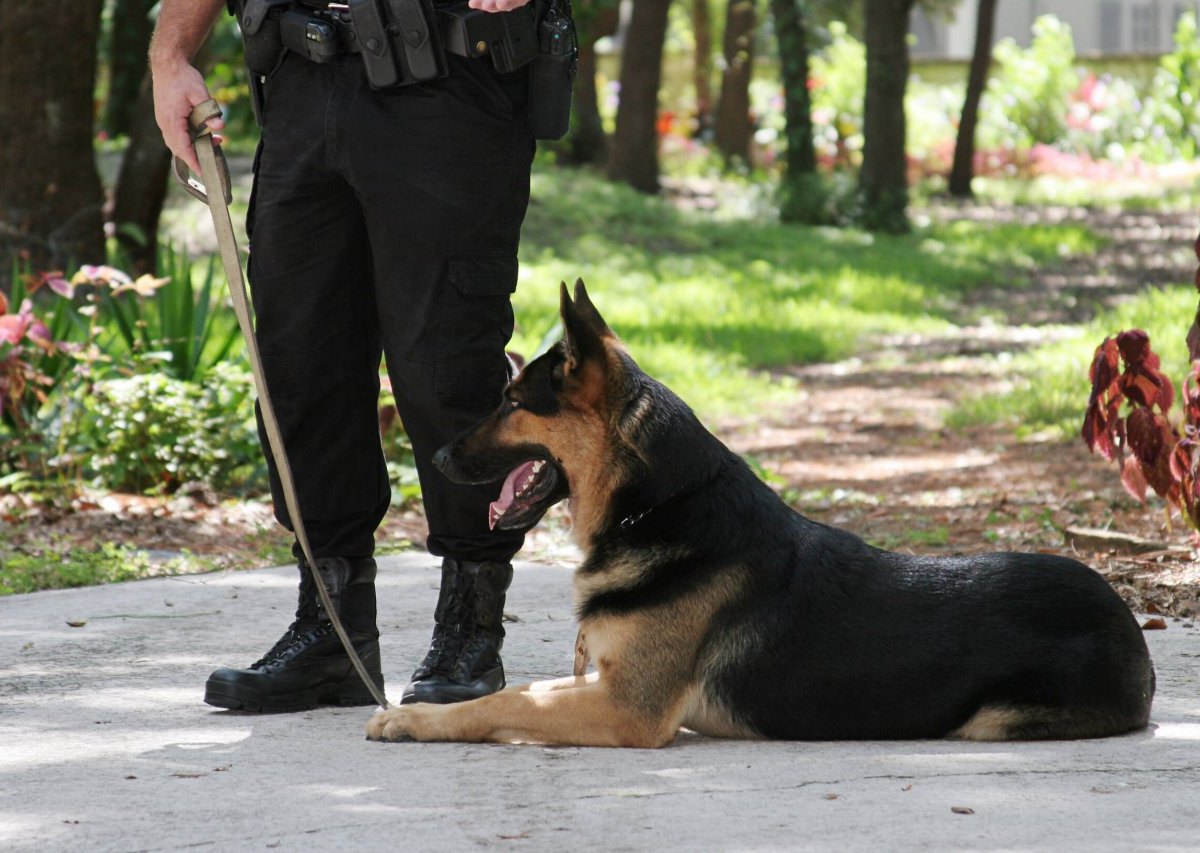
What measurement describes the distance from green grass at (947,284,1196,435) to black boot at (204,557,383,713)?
557 cm

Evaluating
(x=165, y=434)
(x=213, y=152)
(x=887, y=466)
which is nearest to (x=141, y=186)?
(x=165, y=434)

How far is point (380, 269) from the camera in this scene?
3877mm

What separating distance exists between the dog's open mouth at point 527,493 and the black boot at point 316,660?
1.45 ft

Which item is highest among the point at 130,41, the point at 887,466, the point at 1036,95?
the point at 130,41

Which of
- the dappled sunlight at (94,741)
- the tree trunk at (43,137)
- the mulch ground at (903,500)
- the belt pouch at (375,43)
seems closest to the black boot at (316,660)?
the dappled sunlight at (94,741)

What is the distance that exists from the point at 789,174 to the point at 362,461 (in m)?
19.3

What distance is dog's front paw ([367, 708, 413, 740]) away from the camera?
11.9 ft

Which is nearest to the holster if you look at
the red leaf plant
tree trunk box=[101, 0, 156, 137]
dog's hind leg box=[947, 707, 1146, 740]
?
dog's hind leg box=[947, 707, 1146, 740]

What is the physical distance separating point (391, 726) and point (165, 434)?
369cm

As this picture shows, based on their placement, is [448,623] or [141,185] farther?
[141,185]

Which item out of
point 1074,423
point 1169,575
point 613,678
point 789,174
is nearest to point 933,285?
point 789,174

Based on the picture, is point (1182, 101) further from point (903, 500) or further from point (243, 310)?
point (243, 310)

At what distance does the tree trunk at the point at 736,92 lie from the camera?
28.8 metres

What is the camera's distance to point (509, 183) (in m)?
3.90
